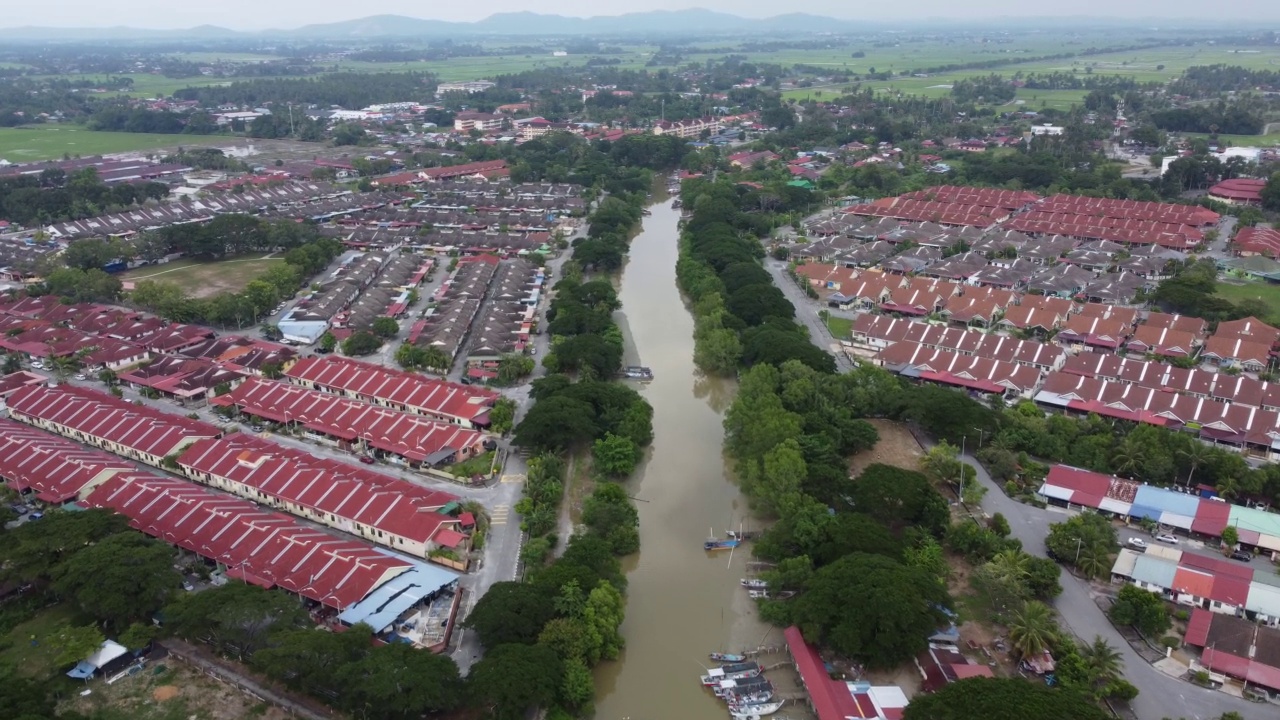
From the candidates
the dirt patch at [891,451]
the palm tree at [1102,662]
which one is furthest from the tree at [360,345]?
the palm tree at [1102,662]

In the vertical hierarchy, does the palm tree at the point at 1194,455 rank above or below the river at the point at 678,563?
above

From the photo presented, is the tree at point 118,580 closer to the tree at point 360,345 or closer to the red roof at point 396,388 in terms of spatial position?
the red roof at point 396,388

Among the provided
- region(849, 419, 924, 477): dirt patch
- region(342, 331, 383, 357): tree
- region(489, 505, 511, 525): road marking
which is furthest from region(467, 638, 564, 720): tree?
region(342, 331, 383, 357): tree

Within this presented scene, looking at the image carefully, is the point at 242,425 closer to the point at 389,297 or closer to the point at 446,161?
the point at 389,297

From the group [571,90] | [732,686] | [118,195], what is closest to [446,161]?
[118,195]

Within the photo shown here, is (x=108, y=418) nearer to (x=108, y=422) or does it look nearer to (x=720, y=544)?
(x=108, y=422)

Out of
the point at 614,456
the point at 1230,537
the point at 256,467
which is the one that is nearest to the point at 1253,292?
the point at 1230,537

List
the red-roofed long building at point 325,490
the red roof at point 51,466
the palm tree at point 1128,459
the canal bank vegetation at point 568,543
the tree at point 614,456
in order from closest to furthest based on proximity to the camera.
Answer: the canal bank vegetation at point 568,543
the red-roofed long building at point 325,490
the red roof at point 51,466
the palm tree at point 1128,459
the tree at point 614,456

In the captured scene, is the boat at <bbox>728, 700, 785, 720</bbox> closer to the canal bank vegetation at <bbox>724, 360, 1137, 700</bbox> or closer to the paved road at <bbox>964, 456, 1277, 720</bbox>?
the canal bank vegetation at <bbox>724, 360, 1137, 700</bbox>
